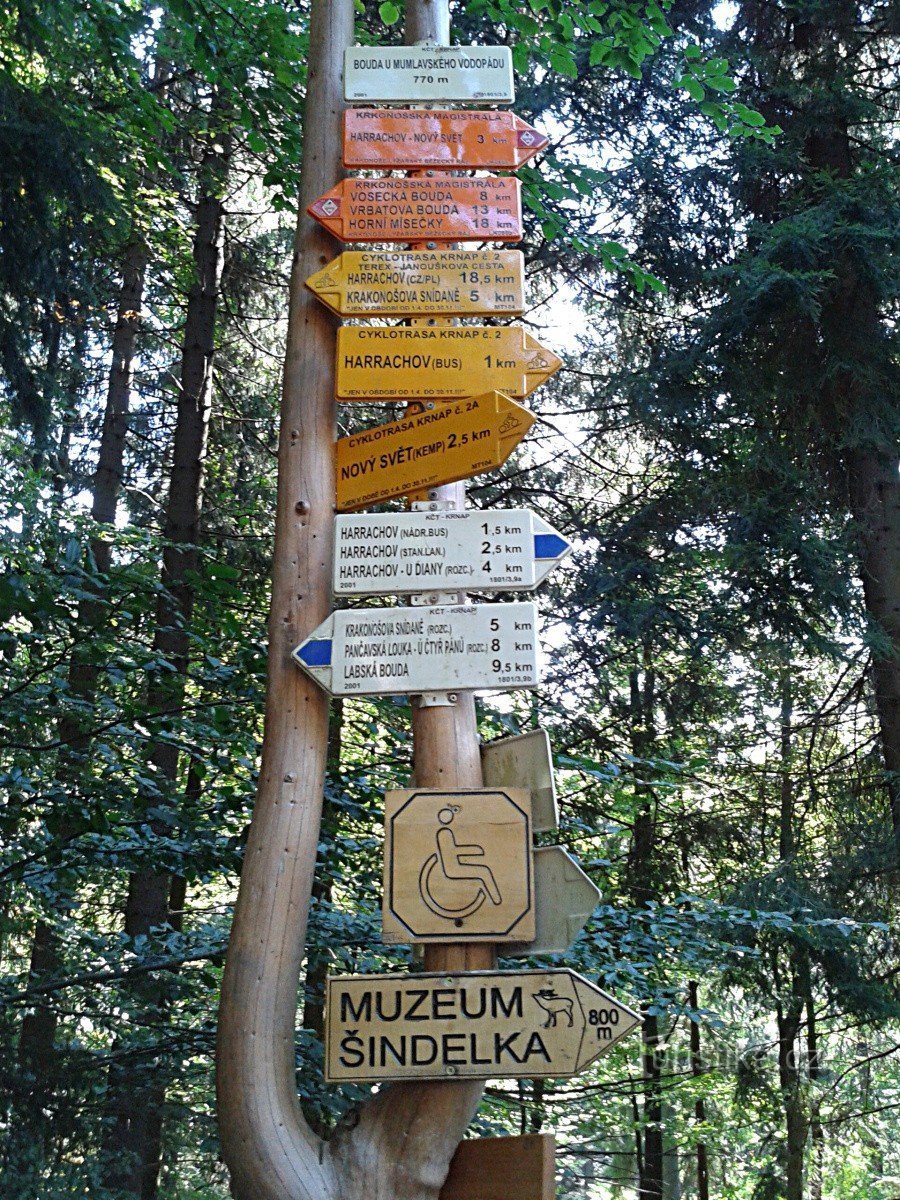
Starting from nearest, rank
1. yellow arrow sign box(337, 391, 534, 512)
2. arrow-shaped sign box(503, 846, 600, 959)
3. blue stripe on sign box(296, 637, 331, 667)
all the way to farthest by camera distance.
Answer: arrow-shaped sign box(503, 846, 600, 959) < blue stripe on sign box(296, 637, 331, 667) < yellow arrow sign box(337, 391, 534, 512)

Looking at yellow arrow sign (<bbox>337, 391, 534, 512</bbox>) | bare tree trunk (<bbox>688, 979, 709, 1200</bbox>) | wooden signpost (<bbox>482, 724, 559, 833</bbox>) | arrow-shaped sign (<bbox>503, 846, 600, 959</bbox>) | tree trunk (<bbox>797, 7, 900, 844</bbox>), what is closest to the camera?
arrow-shaped sign (<bbox>503, 846, 600, 959</bbox>)

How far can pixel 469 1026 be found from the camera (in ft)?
9.77

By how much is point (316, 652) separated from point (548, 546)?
73 centimetres

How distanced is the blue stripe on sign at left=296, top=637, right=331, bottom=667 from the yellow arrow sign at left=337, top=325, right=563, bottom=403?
80 centimetres

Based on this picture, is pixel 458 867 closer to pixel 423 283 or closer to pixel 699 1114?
pixel 423 283

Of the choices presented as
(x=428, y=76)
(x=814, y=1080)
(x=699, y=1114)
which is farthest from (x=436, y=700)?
(x=699, y=1114)

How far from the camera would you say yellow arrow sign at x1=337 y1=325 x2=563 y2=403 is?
3.61 m

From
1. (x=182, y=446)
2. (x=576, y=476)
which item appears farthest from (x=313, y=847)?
(x=576, y=476)

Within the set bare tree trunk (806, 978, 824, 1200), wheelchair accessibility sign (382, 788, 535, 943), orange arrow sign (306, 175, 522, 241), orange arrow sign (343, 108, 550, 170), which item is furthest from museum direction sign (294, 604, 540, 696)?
bare tree trunk (806, 978, 824, 1200)

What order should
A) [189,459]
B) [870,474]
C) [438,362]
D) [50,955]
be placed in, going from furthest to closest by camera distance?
[189,459] → [870,474] → [50,955] → [438,362]

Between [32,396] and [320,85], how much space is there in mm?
5175

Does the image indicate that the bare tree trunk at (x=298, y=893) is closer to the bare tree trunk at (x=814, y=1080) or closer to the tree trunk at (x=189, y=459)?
the tree trunk at (x=189, y=459)

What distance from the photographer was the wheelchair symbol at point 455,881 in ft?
10.1

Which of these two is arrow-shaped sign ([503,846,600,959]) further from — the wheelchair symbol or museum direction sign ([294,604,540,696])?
museum direction sign ([294,604,540,696])
